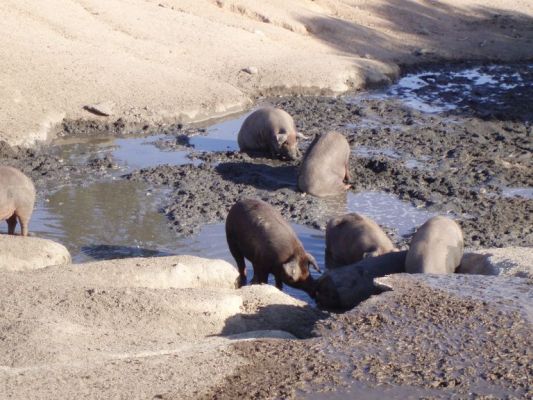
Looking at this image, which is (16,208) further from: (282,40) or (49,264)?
(282,40)

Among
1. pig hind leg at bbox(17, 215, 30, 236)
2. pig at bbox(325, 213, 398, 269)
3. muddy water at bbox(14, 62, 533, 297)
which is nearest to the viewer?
pig at bbox(325, 213, 398, 269)

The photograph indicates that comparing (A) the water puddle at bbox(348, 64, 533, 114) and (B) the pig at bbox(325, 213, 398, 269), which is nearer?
(B) the pig at bbox(325, 213, 398, 269)

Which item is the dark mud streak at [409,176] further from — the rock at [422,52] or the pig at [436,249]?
the rock at [422,52]

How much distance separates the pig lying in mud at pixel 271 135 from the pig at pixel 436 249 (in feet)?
18.2

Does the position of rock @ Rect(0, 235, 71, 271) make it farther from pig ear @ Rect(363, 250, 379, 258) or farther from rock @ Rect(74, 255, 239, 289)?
pig ear @ Rect(363, 250, 379, 258)

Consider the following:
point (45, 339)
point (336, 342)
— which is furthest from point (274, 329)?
point (45, 339)

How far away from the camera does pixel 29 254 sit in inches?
376

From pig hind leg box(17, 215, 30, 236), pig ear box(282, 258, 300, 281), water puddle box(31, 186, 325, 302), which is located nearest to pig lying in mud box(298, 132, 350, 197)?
water puddle box(31, 186, 325, 302)

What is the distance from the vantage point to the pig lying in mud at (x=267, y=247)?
31.8 feet

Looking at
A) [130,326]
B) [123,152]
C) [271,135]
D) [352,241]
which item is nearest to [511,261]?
[352,241]

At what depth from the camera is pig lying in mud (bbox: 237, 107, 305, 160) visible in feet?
49.7

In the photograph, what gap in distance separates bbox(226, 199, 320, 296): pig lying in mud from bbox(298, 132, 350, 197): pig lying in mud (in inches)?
125

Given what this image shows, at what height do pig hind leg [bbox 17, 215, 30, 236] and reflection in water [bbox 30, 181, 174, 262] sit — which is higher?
pig hind leg [bbox 17, 215, 30, 236]

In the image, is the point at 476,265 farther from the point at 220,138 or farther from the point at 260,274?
the point at 220,138
